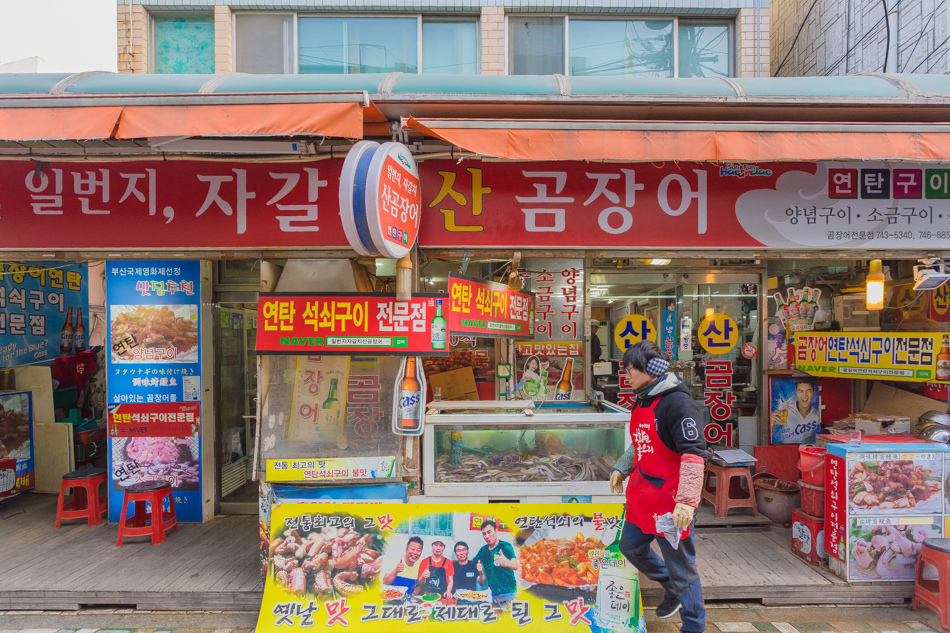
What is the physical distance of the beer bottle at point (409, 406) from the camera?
4.15 meters

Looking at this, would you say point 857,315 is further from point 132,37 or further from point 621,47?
point 132,37

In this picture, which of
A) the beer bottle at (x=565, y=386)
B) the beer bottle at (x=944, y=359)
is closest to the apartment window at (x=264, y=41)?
the beer bottle at (x=565, y=386)

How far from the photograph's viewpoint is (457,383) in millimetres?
6730

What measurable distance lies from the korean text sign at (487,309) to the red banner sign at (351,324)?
15 centimetres

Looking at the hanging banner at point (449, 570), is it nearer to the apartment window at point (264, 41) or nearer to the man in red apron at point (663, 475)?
the man in red apron at point (663, 475)

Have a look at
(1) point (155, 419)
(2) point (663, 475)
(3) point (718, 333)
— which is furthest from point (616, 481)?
(1) point (155, 419)

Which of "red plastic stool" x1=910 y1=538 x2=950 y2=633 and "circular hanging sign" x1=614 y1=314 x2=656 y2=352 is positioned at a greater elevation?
"circular hanging sign" x1=614 y1=314 x2=656 y2=352

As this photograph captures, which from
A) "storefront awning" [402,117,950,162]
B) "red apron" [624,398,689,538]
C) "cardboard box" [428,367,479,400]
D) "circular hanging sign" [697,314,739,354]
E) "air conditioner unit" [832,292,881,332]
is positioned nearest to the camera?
"red apron" [624,398,689,538]

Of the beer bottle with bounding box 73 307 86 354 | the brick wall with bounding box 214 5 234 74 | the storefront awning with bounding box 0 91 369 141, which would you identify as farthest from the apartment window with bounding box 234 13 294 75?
the beer bottle with bounding box 73 307 86 354

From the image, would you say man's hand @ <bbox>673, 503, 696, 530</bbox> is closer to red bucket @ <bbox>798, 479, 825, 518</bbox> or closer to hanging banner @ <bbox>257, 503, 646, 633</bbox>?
hanging banner @ <bbox>257, 503, 646, 633</bbox>

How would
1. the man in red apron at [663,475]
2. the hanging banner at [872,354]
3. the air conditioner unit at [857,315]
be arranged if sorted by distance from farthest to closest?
the air conditioner unit at [857,315] → the hanging banner at [872,354] → the man in red apron at [663,475]

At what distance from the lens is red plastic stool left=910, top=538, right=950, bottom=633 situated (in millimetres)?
3795

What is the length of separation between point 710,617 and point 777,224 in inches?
138

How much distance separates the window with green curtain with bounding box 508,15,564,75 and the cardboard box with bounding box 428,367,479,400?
14.9 feet
